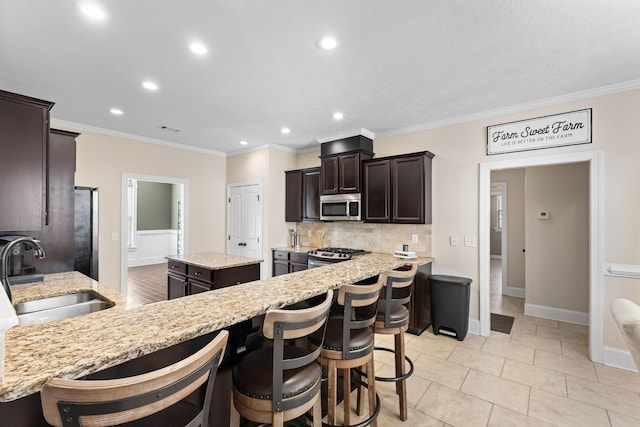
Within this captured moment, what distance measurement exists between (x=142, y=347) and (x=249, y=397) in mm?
516

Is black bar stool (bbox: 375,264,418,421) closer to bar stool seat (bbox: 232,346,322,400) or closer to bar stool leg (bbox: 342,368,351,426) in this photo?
bar stool leg (bbox: 342,368,351,426)

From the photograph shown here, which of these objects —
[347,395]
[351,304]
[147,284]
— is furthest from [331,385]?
[147,284]

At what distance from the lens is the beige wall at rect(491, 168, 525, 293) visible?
5.33 metres

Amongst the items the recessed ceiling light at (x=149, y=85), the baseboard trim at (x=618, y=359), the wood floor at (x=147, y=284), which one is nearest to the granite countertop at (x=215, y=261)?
the wood floor at (x=147, y=284)

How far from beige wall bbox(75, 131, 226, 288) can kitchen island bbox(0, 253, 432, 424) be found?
328 cm

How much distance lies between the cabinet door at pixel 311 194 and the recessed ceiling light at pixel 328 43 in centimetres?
281

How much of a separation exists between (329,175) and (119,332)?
3.95m

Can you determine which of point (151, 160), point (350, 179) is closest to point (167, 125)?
point (151, 160)

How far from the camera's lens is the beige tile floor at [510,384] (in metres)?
2.16

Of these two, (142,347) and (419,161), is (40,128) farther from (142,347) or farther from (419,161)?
(419,161)

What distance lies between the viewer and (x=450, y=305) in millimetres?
3555

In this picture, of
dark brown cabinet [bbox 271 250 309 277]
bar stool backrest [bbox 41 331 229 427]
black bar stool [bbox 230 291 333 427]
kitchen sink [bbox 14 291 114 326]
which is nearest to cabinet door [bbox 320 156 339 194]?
dark brown cabinet [bbox 271 250 309 277]

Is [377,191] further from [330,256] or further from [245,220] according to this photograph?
[245,220]

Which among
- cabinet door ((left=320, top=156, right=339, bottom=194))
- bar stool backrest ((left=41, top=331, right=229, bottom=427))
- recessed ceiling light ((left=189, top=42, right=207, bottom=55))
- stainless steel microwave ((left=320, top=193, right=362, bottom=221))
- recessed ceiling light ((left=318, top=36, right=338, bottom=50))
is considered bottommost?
bar stool backrest ((left=41, top=331, right=229, bottom=427))
